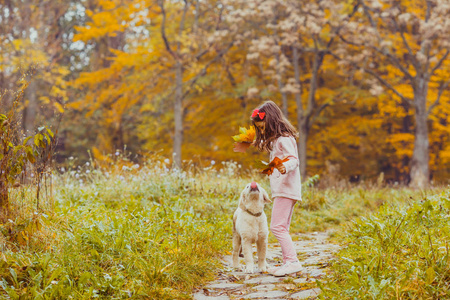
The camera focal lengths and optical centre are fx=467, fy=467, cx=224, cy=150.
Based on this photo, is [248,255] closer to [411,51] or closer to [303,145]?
[303,145]

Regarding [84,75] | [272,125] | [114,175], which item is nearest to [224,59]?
[84,75]

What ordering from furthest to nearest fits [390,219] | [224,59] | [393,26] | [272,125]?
1. [224,59]
2. [393,26]
3. [390,219]
4. [272,125]

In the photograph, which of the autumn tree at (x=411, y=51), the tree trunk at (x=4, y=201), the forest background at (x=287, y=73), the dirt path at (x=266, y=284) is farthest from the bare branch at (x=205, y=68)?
the tree trunk at (x=4, y=201)

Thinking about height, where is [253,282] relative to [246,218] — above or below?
below

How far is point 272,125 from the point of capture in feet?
15.7

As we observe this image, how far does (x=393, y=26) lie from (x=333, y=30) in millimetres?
2729

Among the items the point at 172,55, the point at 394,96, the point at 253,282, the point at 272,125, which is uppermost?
the point at 172,55

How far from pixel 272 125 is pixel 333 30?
12701 millimetres

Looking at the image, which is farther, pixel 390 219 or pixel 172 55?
pixel 172 55

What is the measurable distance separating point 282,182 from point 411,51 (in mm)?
13296

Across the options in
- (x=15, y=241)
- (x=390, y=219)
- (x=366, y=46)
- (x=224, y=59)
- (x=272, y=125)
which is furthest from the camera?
(x=224, y=59)

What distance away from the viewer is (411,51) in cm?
1605

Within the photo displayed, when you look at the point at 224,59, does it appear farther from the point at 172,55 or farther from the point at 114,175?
the point at 114,175

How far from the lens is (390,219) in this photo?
5.14 meters
